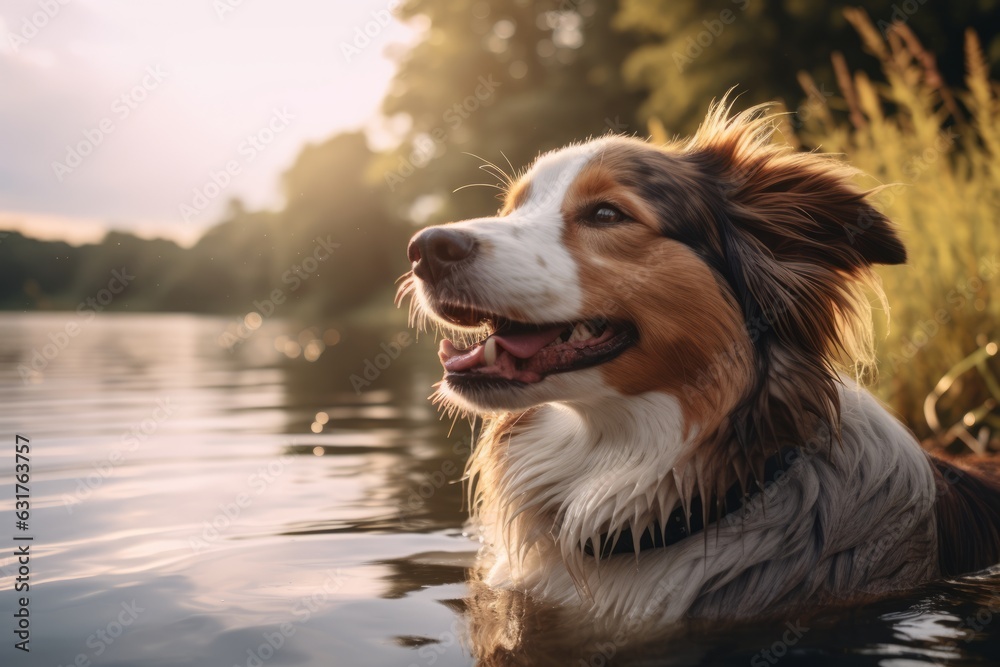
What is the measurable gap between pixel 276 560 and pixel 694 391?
77.8 inches

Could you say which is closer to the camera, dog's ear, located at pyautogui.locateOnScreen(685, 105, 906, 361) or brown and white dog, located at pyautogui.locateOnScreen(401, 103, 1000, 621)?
brown and white dog, located at pyautogui.locateOnScreen(401, 103, 1000, 621)

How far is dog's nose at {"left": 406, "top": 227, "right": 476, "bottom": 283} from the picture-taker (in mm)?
3459

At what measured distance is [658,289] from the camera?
3.56 metres

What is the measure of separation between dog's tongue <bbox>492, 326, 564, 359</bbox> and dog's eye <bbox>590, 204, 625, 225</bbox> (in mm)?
450

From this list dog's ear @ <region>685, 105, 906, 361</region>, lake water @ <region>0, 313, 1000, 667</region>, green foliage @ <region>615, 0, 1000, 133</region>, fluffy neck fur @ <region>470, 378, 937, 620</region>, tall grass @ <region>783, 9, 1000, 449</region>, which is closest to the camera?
lake water @ <region>0, 313, 1000, 667</region>

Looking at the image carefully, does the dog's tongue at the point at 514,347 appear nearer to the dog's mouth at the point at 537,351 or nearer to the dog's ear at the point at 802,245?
the dog's mouth at the point at 537,351

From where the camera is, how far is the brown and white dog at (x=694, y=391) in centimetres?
340

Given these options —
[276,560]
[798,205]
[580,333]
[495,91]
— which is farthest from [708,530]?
[495,91]

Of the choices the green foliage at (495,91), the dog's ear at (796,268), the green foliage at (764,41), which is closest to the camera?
the dog's ear at (796,268)

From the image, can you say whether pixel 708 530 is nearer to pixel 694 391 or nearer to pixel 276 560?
pixel 694 391

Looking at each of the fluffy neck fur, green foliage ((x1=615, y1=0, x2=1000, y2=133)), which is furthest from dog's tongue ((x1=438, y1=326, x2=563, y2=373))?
green foliage ((x1=615, y1=0, x2=1000, y2=133))

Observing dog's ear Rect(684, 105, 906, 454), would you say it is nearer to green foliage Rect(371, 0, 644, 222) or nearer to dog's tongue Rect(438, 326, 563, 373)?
dog's tongue Rect(438, 326, 563, 373)

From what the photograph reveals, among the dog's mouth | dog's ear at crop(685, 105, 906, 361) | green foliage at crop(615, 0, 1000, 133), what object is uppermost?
green foliage at crop(615, 0, 1000, 133)

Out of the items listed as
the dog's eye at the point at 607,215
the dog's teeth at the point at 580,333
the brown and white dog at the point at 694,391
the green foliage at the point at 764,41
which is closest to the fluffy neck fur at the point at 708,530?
the brown and white dog at the point at 694,391
